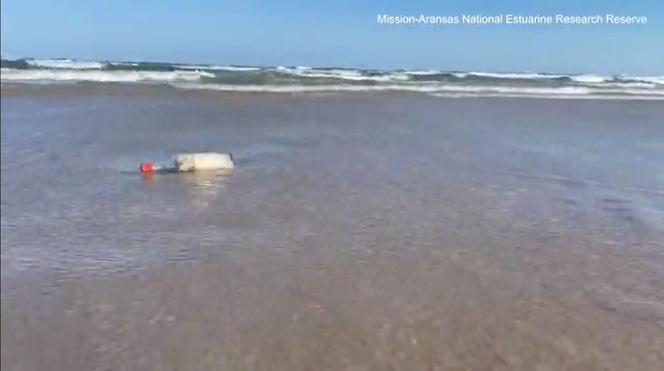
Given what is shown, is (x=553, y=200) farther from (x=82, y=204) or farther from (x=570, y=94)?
(x=570, y=94)

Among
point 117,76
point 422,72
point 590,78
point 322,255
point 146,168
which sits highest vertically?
point 422,72

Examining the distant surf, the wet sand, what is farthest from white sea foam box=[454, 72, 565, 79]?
the wet sand

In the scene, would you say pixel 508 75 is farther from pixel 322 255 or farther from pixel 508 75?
pixel 322 255

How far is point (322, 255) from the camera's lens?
466 cm

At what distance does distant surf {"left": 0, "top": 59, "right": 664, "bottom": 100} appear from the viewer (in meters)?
17.7

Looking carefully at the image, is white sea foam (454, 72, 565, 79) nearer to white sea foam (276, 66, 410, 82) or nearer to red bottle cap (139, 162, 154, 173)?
white sea foam (276, 66, 410, 82)

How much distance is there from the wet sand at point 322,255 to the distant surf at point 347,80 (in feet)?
28.9

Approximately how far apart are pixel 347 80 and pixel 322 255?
18304mm

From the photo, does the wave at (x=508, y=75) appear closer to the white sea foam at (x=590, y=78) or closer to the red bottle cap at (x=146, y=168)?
the white sea foam at (x=590, y=78)

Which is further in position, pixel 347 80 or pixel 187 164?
pixel 347 80

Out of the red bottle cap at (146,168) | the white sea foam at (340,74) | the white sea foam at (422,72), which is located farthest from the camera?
the white sea foam at (422,72)

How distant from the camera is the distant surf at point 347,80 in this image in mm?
17688

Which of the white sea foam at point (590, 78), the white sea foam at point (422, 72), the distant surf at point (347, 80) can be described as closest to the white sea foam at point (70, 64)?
the distant surf at point (347, 80)

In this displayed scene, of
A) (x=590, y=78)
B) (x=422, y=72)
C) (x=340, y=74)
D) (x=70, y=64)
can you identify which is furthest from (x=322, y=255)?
(x=590, y=78)
